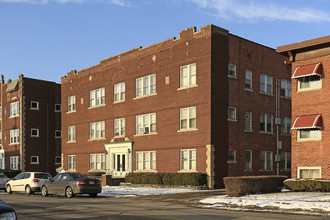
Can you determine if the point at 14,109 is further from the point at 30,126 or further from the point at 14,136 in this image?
the point at 30,126

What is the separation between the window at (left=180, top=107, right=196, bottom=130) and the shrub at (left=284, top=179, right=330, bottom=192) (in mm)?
11082

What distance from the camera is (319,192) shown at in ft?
76.5

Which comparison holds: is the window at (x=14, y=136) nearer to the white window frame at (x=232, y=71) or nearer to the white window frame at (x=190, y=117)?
the white window frame at (x=190, y=117)

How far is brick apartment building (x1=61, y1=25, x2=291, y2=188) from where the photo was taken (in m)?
33.6

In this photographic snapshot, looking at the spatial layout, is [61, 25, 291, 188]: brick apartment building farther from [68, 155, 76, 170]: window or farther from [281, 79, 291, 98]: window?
A: [68, 155, 76, 170]: window

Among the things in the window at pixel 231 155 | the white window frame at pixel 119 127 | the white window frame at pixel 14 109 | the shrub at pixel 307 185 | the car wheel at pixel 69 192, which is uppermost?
the white window frame at pixel 14 109

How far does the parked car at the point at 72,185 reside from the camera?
80.9 feet

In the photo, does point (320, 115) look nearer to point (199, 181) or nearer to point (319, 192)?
point (319, 192)

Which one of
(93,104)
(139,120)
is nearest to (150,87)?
(139,120)

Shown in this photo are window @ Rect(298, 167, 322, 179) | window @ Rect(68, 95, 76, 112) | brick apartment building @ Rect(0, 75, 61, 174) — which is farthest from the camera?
brick apartment building @ Rect(0, 75, 61, 174)

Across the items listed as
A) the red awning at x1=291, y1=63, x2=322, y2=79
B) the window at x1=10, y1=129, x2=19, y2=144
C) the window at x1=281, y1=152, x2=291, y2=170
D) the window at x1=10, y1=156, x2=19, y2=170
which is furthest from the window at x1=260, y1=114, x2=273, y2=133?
the window at x1=10, y1=129, x2=19, y2=144

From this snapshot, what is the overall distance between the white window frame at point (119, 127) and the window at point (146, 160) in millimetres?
3463

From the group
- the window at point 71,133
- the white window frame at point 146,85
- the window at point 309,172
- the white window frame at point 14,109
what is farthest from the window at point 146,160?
the white window frame at point 14,109

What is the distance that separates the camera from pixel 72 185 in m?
25.0
